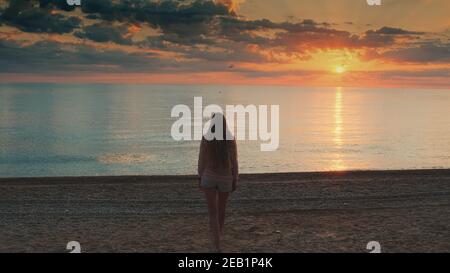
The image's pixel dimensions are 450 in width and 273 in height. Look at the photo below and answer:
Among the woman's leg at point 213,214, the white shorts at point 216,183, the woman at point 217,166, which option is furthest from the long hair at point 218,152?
the woman's leg at point 213,214

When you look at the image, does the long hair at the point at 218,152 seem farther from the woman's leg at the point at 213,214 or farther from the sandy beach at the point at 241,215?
the sandy beach at the point at 241,215

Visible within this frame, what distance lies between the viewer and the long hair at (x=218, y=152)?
30.0 feet

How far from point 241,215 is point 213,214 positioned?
3.82m

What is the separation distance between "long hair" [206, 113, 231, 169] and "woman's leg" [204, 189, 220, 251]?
1.50 feet

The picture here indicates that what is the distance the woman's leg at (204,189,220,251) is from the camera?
30.4 feet

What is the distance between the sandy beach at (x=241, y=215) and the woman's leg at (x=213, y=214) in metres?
0.35

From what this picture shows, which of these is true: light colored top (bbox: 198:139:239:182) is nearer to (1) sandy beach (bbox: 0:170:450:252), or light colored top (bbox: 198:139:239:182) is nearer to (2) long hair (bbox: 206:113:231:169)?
(2) long hair (bbox: 206:113:231:169)

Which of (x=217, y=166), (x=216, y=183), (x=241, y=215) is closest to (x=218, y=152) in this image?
(x=217, y=166)

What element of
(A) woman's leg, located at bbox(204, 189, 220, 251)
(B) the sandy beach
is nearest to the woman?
(A) woman's leg, located at bbox(204, 189, 220, 251)

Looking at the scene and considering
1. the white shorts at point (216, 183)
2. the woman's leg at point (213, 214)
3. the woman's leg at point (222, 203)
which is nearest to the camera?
the white shorts at point (216, 183)

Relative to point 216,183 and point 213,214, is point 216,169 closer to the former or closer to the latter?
point 216,183

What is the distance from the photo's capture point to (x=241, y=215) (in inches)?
521

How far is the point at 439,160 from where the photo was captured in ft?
149
